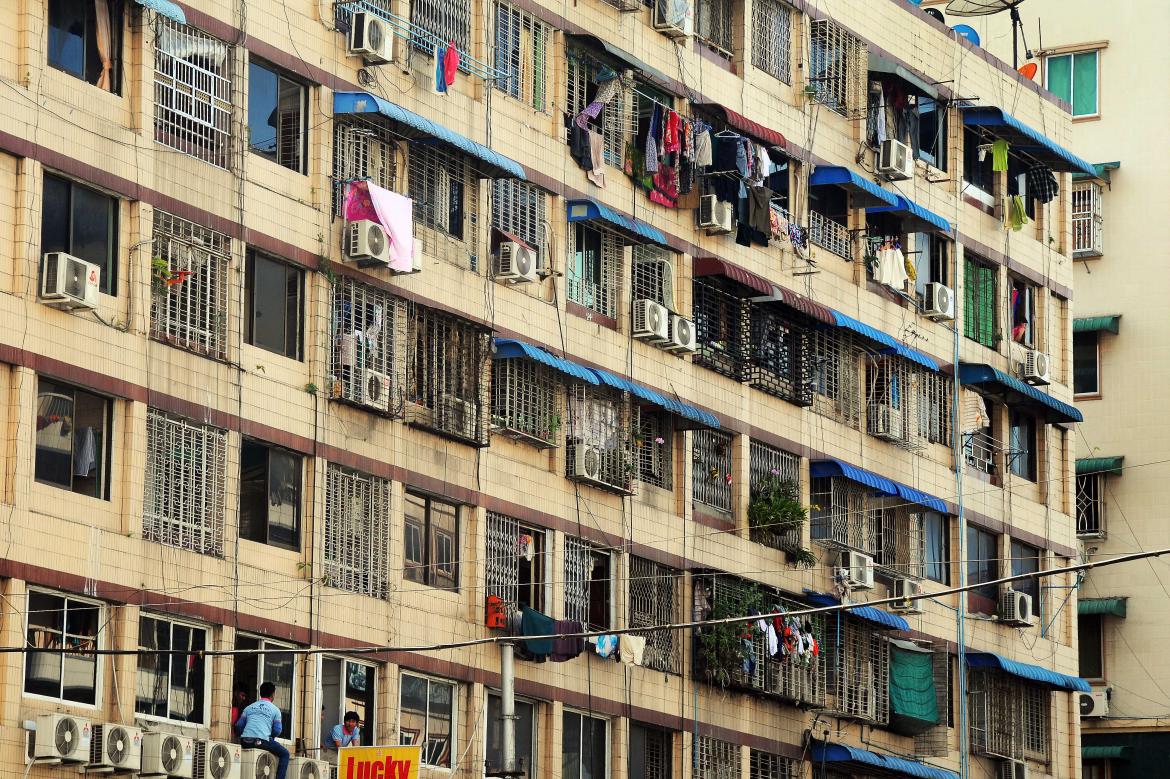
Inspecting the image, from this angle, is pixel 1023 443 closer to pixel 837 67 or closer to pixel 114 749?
pixel 837 67

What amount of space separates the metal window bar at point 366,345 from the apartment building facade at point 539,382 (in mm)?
57

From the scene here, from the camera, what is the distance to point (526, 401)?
3472 cm

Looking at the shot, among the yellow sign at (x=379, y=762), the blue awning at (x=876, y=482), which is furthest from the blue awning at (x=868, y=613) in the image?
the yellow sign at (x=379, y=762)

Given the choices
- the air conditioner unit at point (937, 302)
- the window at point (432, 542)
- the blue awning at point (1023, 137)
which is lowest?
the window at point (432, 542)

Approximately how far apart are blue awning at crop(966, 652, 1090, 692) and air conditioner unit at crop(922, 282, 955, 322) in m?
5.68

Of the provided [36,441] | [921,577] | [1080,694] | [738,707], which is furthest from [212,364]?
[1080,694]

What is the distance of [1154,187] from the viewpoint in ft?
168

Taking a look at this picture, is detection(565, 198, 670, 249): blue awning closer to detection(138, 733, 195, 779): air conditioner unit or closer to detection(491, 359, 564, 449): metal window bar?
detection(491, 359, 564, 449): metal window bar

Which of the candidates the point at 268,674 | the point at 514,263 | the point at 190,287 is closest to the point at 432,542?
the point at 268,674

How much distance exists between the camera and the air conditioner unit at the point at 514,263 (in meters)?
34.2

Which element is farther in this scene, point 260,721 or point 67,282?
point 260,721

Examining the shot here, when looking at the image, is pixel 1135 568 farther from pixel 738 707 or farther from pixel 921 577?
pixel 738 707

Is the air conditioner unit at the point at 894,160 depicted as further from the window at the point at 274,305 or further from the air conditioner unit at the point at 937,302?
the window at the point at 274,305

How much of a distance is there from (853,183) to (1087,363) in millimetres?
11606
